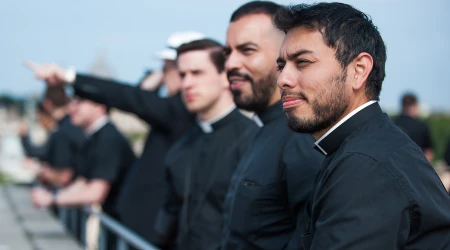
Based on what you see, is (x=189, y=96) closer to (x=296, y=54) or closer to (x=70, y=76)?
(x=70, y=76)

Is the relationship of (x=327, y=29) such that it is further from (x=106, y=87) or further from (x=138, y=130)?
(x=138, y=130)

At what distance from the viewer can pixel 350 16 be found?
6.28ft

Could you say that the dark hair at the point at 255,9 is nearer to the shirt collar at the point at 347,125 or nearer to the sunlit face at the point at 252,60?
the sunlit face at the point at 252,60

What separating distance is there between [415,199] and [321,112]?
374mm

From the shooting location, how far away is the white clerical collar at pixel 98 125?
602 centimetres

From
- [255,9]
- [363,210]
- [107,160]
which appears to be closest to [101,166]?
[107,160]

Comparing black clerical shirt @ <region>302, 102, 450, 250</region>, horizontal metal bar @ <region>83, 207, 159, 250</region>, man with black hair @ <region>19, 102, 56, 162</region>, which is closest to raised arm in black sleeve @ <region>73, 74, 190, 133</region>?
horizontal metal bar @ <region>83, 207, 159, 250</region>

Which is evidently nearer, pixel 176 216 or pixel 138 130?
pixel 176 216

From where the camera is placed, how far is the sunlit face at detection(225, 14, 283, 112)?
2775 mm

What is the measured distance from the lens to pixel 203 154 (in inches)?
142

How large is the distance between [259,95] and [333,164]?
42.6 inches

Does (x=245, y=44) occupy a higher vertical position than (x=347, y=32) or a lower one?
lower

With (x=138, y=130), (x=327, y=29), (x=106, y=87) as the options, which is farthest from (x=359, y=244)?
(x=138, y=130)

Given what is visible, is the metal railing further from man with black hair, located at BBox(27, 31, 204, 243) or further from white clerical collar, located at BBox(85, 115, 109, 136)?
white clerical collar, located at BBox(85, 115, 109, 136)
